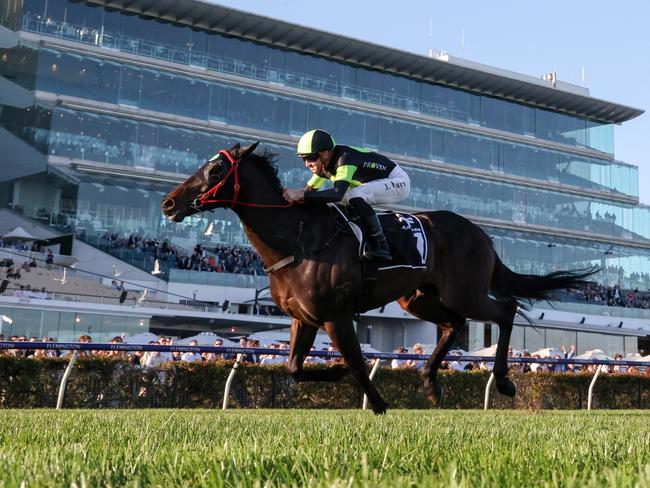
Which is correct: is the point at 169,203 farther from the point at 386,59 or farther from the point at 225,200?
the point at 386,59

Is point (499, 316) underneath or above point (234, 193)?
underneath

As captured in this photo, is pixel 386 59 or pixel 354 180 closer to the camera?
pixel 354 180

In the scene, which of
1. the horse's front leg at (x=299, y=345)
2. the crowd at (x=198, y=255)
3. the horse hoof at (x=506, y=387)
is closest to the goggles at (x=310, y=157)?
the horse's front leg at (x=299, y=345)

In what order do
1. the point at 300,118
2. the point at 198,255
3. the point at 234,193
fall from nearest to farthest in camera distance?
the point at 234,193, the point at 198,255, the point at 300,118

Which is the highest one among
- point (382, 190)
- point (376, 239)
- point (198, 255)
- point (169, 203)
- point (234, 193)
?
point (198, 255)

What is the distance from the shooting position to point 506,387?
23.8 ft

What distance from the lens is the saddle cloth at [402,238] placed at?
650cm

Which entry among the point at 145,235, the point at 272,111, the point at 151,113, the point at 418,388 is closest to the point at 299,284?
the point at 418,388

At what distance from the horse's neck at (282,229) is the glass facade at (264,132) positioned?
81.6 ft

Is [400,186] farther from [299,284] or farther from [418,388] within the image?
[418,388]

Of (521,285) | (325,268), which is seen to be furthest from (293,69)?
(325,268)

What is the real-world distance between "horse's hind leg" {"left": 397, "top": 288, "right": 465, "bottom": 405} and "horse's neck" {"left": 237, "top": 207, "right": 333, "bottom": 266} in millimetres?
1406

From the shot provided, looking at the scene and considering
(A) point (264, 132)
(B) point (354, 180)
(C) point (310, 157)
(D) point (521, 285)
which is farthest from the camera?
(A) point (264, 132)

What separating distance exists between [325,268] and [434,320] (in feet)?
5.85
